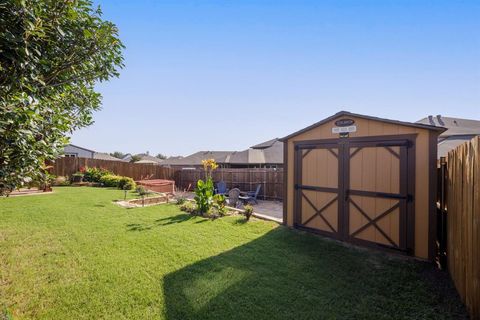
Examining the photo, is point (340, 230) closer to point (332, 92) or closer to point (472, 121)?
point (332, 92)

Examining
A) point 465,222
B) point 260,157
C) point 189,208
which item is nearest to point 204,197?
point 189,208

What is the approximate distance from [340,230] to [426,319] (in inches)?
111

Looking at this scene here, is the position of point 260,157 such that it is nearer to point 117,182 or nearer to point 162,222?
point 117,182

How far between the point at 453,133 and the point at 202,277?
15.6 m

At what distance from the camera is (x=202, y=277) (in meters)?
3.78

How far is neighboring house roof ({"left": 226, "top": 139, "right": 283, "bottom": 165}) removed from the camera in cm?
2162

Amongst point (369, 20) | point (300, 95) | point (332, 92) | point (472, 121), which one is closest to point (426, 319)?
point (369, 20)

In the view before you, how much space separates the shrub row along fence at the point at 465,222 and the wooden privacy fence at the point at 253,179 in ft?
30.9

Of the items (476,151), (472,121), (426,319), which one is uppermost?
(472,121)

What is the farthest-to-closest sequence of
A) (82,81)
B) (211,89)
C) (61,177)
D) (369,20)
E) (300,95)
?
(61,177), (211,89), (300,95), (369,20), (82,81)

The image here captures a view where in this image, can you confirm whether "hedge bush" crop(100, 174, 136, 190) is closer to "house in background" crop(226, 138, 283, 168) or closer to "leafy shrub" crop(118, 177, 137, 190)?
"leafy shrub" crop(118, 177, 137, 190)

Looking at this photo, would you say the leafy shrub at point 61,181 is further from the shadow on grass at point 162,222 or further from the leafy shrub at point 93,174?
the shadow on grass at point 162,222

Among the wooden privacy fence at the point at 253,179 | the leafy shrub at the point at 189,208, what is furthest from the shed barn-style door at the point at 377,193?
the wooden privacy fence at the point at 253,179

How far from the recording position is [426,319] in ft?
9.42
